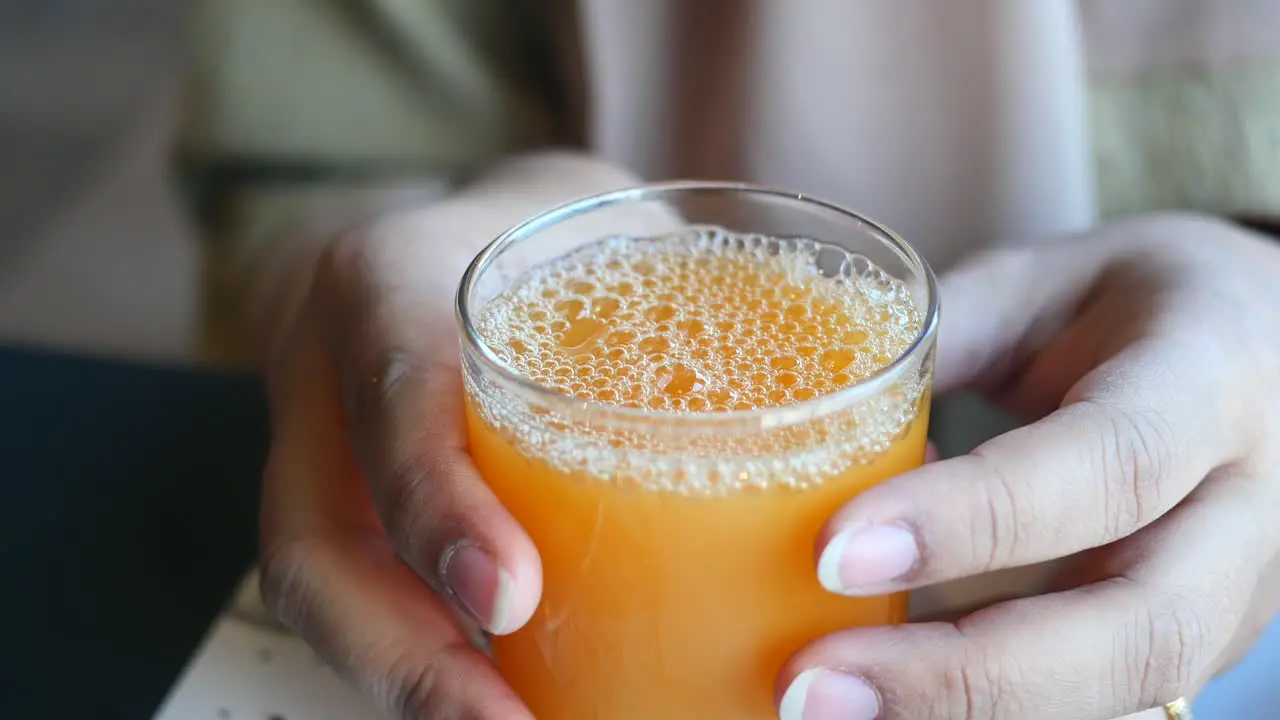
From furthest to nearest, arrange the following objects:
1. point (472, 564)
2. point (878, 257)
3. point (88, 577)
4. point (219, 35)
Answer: point (219, 35) → point (88, 577) → point (878, 257) → point (472, 564)

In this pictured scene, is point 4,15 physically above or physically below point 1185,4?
below

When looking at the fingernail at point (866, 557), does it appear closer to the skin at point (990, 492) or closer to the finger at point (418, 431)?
the skin at point (990, 492)

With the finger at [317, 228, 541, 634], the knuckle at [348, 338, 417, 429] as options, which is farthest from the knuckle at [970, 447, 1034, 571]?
the knuckle at [348, 338, 417, 429]

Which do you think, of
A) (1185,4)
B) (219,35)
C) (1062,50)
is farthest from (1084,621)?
(219,35)

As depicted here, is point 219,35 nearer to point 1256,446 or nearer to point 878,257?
point 878,257

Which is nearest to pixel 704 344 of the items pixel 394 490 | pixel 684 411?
pixel 684 411

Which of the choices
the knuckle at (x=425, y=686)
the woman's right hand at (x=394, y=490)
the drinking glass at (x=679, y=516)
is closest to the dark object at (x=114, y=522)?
the woman's right hand at (x=394, y=490)
